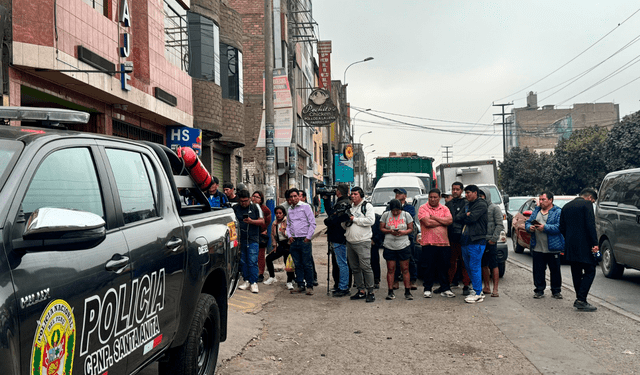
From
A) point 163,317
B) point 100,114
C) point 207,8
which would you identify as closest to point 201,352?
point 163,317

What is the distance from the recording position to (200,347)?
15.5 feet

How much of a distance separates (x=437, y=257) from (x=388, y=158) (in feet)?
64.2

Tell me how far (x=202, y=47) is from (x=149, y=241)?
50.6 ft

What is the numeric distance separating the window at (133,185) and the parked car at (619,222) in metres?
9.30

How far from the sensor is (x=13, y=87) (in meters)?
9.28

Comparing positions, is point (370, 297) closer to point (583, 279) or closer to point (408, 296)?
point (408, 296)

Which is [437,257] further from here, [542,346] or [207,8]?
[207,8]

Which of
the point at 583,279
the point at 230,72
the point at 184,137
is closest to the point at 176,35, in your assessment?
the point at 184,137

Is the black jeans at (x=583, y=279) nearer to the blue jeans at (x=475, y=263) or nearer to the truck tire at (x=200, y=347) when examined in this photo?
the blue jeans at (x=475, y=263)

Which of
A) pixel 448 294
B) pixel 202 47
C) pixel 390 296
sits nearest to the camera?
pixel 390 296

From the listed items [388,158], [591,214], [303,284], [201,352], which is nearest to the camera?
[201,352]

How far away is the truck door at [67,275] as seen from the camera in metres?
2.36

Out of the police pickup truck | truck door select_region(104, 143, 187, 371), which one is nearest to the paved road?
the police pickup truck

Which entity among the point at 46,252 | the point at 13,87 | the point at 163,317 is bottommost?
the point at 163,317
